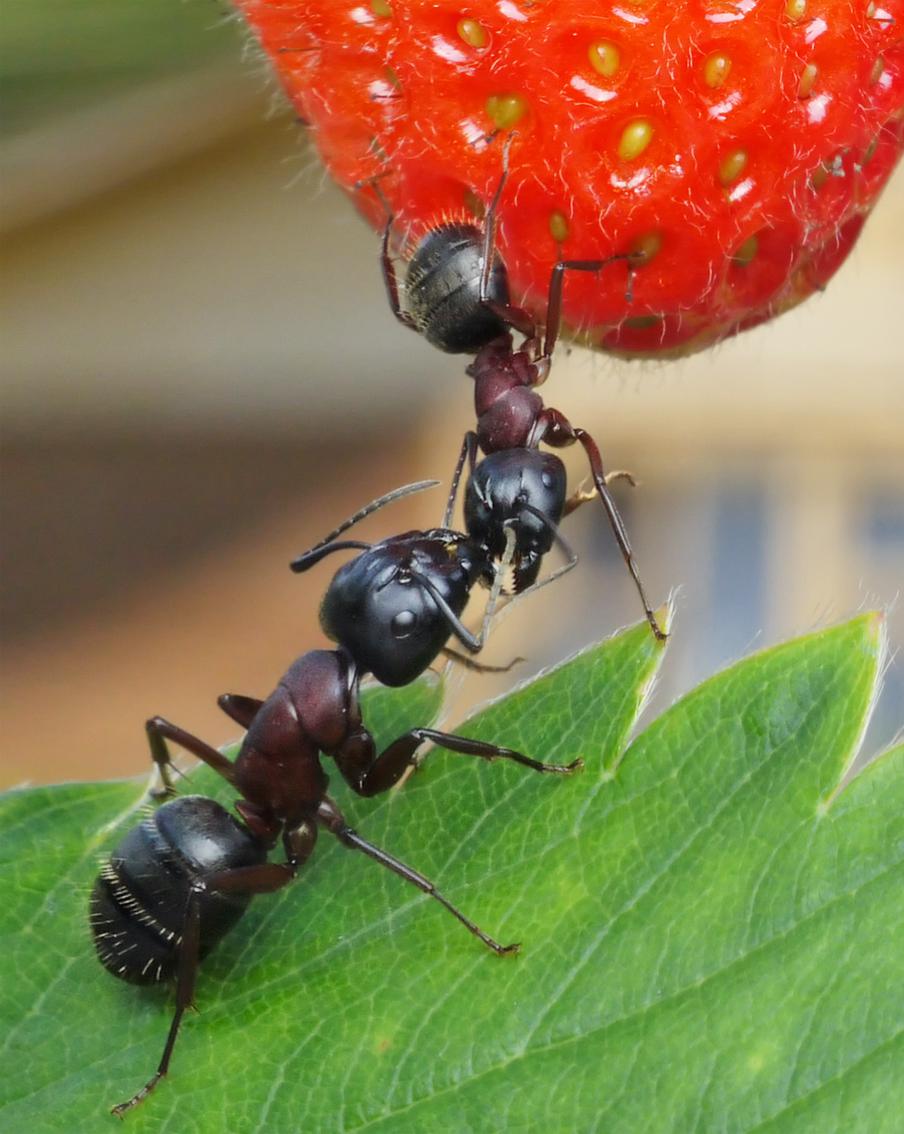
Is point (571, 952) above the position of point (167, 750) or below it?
below

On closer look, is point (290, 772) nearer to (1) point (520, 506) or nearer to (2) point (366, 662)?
(2) point (366, 662)

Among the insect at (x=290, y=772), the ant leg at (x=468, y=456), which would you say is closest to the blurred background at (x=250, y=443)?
the ant leg at (x=468, y=456)

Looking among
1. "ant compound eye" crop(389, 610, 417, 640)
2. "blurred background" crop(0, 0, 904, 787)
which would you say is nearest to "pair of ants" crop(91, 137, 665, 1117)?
"ant compound eye" crop(389, 610, 417, 640)

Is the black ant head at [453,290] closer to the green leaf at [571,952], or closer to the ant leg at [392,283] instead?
the ant leg at [392,283]

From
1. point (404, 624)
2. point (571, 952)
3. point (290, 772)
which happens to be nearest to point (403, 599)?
point (404, 624)

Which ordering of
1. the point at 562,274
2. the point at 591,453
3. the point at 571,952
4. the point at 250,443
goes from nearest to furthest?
the point at 571,952 → the point at 562,274 → the point at 591,453 → the point at 250,443

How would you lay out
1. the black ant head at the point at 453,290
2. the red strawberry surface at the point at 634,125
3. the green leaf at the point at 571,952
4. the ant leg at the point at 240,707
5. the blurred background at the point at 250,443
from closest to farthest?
the green leaf at the point at 571,952 < the red strawberry surface at the point at 634,125 < the black ant head at the point at 453,290 < the ant leg at the point at 240,707 < the blurred background at the point at 250,443

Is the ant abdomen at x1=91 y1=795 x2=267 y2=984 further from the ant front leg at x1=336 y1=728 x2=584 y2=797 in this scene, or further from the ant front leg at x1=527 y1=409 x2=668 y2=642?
the ant front leg at x1=527 y1=409 x2=668 y2=642
